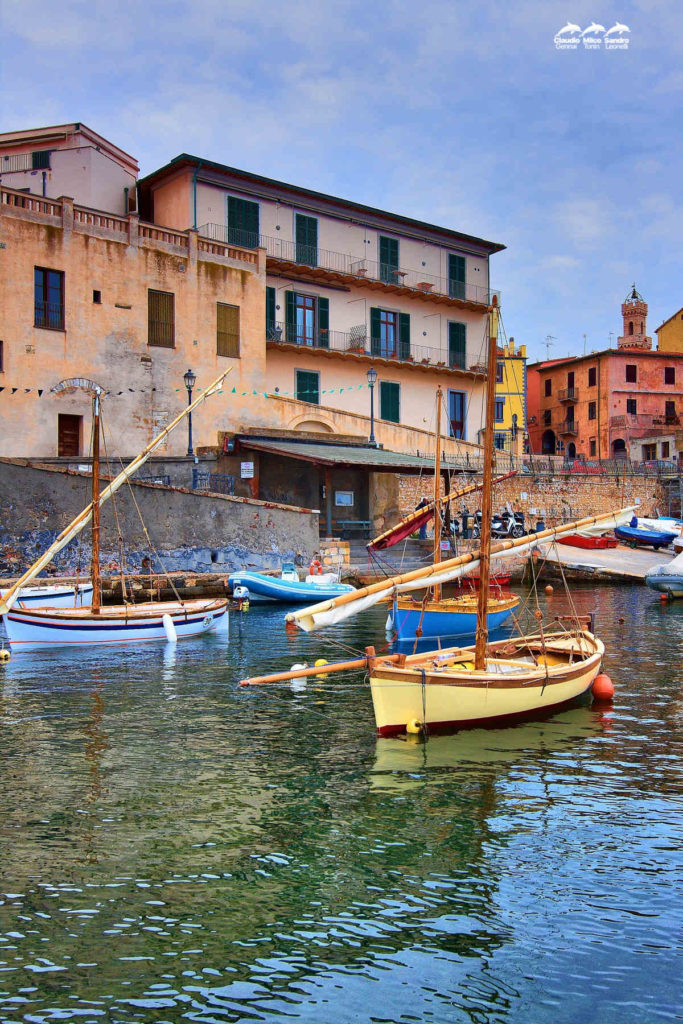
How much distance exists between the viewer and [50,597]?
76.6 feet

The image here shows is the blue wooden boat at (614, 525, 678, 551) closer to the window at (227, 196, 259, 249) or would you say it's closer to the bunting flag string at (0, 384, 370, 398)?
the bunting flag string at (0, 384, 370, 398)

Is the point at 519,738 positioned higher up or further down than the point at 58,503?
further down

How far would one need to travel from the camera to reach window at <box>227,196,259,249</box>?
39625 mm

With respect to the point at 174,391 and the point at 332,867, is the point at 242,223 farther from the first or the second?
the point at 332,867

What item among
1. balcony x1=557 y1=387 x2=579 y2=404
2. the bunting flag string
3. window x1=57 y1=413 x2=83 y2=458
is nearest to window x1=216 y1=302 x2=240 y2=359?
the bunting flag string

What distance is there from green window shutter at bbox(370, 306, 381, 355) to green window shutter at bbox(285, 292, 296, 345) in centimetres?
485

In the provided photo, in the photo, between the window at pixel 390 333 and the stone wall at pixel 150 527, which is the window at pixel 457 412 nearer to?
the window at pixel 390 333

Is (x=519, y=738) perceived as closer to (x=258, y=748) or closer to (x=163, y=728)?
(x=258, y=748)

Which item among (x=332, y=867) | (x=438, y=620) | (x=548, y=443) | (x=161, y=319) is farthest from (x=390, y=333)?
(x=332, y=867)

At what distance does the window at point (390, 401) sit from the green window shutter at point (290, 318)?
5.87 metres

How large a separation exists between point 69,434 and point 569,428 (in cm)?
4216

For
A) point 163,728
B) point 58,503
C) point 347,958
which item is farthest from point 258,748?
point 58,503

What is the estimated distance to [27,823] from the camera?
940cm

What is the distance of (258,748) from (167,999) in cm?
627
